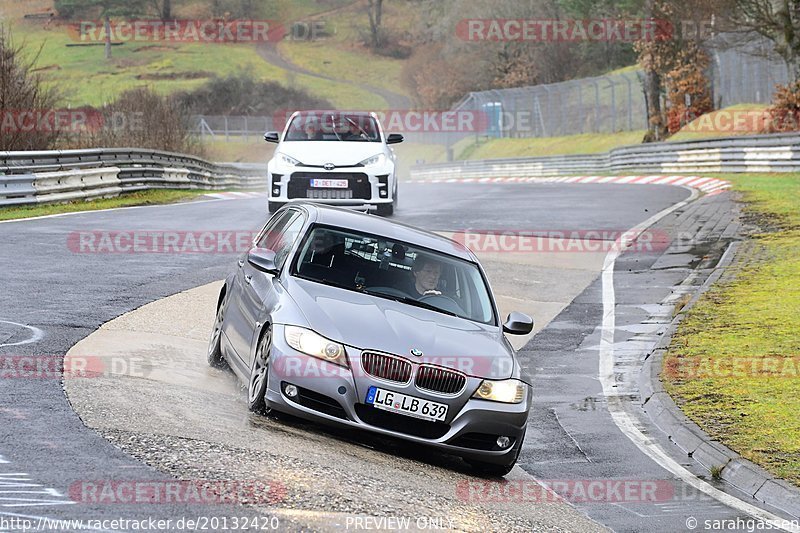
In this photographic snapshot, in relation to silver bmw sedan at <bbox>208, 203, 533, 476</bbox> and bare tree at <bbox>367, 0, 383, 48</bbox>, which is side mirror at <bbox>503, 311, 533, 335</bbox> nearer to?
silver bmw sedan at <bbox>208, 203, 533, 476</bbox>

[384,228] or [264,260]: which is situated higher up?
[384,228]

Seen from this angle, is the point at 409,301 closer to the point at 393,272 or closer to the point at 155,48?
the point at 393,272

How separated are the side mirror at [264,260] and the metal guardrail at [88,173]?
48.9 feet

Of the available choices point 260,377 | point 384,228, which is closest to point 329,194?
point 384,228

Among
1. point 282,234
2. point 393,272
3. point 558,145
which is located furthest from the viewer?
point 558,145

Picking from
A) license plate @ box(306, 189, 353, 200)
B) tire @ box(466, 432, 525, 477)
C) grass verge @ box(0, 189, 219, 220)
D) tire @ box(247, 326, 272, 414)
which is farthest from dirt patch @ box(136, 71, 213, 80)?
tire @ box(466, 432, 525, 477)

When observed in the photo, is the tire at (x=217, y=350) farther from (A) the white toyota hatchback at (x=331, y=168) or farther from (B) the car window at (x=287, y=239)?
(A) the white toyota hatchback at (x=331, y=168)

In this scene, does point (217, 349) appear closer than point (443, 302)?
No

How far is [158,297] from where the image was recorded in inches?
565

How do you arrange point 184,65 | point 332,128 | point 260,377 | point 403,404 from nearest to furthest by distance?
point 403,404, point 260,377, point 332,128, point 184,65

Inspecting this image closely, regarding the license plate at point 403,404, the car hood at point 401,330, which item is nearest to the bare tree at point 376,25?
the car hood at point 401,330

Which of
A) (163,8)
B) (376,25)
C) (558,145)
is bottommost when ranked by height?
(558,145)

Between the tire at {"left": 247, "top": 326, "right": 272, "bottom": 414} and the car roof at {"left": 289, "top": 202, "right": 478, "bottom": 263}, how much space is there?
56.6 inches

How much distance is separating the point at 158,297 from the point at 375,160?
8010 mm
